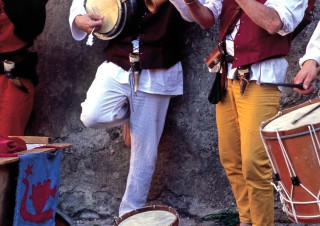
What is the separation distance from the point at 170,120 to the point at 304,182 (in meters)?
2.03

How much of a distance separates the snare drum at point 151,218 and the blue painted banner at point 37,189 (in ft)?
2.28

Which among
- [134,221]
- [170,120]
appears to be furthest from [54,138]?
[134,221]

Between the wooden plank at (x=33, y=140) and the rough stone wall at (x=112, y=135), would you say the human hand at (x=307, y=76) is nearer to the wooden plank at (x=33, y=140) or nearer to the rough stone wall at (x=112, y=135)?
the rough stone wall at (x=112, y=135)

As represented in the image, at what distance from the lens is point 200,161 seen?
545 centimetres

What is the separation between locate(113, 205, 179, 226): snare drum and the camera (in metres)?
3.96

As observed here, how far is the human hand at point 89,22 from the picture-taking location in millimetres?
5141

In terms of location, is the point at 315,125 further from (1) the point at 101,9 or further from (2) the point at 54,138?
(2) the point at 54,138

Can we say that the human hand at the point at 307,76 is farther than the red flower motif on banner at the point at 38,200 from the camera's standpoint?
No

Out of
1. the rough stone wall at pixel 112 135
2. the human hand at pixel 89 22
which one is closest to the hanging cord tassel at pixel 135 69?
the human hand at pixel 89 22

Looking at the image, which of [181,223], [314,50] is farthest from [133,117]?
[314,50]

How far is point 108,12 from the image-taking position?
5152 millimetres

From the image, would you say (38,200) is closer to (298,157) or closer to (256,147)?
(256,147)

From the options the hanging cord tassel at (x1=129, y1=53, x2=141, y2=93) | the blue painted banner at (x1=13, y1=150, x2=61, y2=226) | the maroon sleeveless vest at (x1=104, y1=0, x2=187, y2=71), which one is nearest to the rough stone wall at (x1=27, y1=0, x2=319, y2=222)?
the maroon sleeveless vest at (x1=104, y1=0, x2=187, y2=71)

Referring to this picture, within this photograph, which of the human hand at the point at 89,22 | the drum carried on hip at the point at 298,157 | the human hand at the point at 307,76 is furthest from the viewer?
the human hand at the point at 89,22
